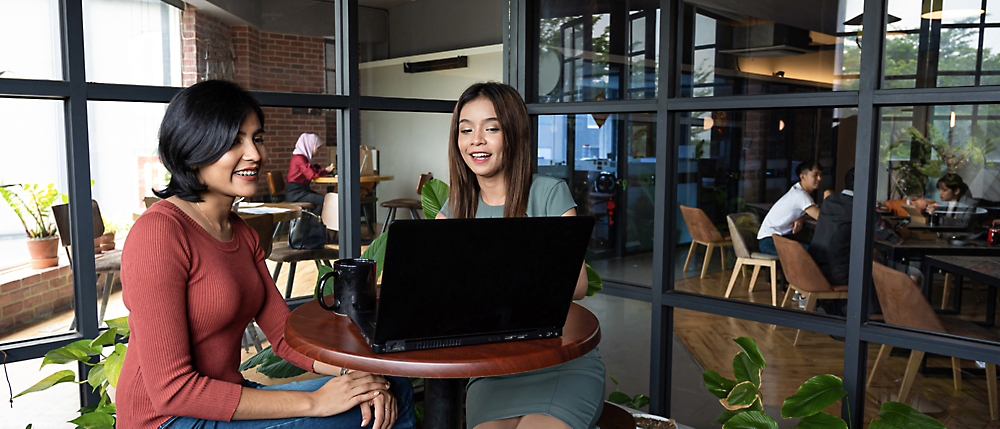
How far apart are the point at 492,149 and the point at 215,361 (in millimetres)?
865

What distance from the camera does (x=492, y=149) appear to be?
6.53ft

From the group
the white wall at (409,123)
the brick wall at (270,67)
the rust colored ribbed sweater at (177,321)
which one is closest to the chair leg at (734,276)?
the white wall at (409,123)

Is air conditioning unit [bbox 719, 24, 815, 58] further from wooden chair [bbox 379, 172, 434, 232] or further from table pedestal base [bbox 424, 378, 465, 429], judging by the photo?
table pedestal base [bbox 424, 378, 465, 429]

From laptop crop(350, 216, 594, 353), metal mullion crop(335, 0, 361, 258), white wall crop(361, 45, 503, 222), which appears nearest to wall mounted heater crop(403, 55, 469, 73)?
white wall crop(361, 45, 503, 222)

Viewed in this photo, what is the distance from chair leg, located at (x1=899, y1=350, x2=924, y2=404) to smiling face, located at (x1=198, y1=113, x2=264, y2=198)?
1824 millimetres

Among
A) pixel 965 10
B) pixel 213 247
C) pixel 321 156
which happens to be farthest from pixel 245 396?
pixel 965 10

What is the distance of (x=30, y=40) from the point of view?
2.02 meters

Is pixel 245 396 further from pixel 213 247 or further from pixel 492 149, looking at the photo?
pixel 492 149

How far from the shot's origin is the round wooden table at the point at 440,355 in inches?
48.7

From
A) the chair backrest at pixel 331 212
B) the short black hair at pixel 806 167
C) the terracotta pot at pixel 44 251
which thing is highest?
the short black hair at pixel 806 167

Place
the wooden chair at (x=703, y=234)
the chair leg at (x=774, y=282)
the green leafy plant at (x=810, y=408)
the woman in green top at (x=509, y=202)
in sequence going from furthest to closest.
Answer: the wooden chair at (x=703, y=234), the chair leg at (x=774, y=282), the green leafy plant at (x=810, y=408), the woman in green top at (x=509, y=202)

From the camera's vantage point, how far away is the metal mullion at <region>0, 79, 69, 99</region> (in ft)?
6.46

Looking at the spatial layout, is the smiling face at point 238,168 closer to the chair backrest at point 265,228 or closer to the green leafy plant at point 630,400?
the chair backrest at point 265,228

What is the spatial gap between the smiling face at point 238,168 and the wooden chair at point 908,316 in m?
1.70
